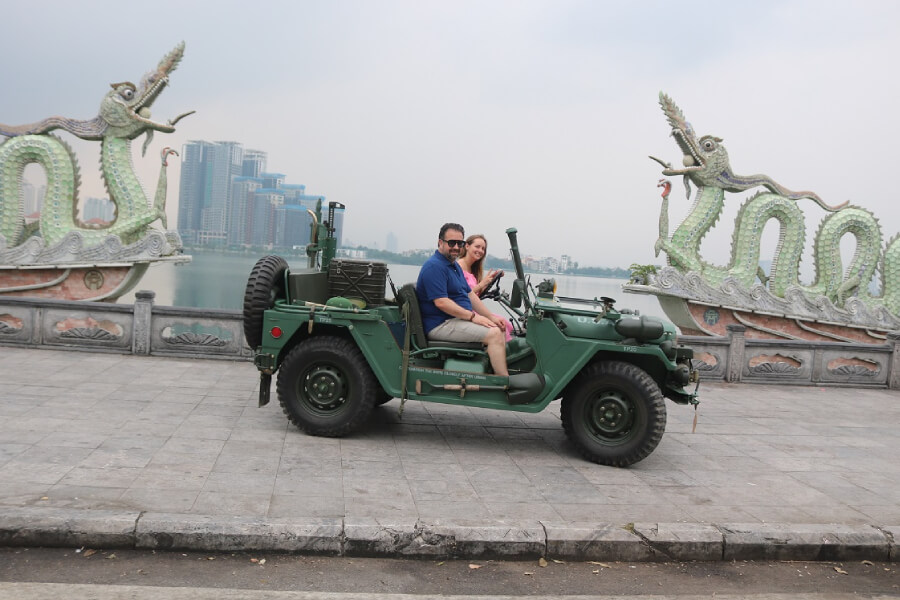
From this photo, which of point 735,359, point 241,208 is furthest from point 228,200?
point 735,359

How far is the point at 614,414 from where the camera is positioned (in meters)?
6.07

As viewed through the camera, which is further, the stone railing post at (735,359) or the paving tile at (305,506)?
the stone railing post at (735,359)

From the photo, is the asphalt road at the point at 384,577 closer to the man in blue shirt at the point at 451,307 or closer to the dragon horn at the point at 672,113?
the man in blue shirt at the point at 451,307

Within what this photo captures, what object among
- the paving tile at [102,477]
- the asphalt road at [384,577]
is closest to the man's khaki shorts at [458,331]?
the asphalt road at [384,577]

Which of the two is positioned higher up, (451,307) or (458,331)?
(451,307)

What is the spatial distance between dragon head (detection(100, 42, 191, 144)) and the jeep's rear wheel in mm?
10774

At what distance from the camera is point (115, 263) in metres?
13.5

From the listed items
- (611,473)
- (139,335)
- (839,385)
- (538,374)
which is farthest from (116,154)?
(839,385)

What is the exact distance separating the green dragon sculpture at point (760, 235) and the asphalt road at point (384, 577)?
1097cm

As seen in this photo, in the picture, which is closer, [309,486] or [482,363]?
[309,486]

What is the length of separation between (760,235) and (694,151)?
7.50 feet

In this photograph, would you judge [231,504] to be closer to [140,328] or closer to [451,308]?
[451,308]

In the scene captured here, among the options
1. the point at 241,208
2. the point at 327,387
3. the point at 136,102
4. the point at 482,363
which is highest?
the point at 136,102

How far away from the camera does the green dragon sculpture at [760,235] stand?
48.3 ft
